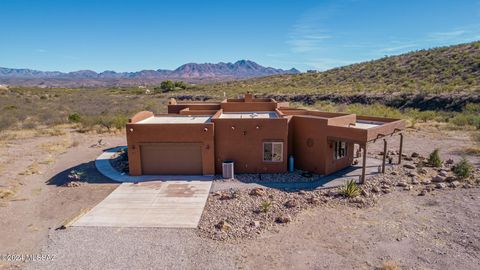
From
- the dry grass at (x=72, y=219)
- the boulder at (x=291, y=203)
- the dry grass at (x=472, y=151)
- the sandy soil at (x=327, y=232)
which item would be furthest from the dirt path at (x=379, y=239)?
the dry grass at (x=472, y=151)

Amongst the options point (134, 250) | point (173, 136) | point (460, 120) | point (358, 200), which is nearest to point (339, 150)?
point (358, 200)

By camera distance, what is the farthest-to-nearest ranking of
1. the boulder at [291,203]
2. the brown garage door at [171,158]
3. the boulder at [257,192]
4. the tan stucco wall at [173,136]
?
the brown garage door at [171,158]
the tan stucco wall at [173,136]
the boulder at [257,192]
the boulder at [291,203]

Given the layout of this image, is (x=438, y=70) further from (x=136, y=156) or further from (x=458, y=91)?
(x=136, y=156)

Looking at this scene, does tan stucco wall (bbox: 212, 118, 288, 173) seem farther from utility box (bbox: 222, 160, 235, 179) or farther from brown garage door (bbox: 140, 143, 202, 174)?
brown garage door (bbox: 140, 143, 202, 174)

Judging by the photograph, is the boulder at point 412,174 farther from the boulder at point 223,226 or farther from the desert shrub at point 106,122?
the desert shrub at point 106,122

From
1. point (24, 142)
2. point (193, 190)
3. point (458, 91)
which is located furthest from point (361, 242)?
point (458, 91)
